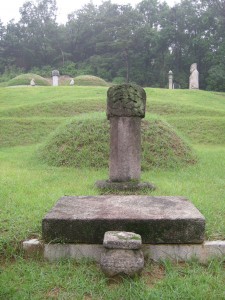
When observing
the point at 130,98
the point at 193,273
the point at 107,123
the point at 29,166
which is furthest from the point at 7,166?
the point at 193,273

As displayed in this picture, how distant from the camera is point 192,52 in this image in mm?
45531

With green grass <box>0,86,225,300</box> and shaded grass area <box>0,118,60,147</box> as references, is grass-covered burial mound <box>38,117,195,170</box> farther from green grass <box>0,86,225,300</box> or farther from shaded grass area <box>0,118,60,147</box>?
shaded grass area <box>0,118,60,147</box>

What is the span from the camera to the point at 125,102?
19.1 feet

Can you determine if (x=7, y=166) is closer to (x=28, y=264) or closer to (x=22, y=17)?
(x=28, y=264)

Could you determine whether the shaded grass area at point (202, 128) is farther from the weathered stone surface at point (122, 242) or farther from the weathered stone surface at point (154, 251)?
the weathered stone surface at point (122, 242)

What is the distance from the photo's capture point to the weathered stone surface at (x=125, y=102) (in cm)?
582

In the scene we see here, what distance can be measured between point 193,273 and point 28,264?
4.58 ft

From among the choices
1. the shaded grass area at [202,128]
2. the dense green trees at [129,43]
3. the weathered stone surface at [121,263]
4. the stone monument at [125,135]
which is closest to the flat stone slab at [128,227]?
the weathered stone surface at [121,263]

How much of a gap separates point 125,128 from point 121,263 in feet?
10.7

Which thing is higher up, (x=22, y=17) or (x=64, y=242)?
(x=22, y=17)

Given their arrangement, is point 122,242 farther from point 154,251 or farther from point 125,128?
point 125,128

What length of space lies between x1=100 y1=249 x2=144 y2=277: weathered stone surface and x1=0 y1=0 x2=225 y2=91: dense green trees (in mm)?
38652

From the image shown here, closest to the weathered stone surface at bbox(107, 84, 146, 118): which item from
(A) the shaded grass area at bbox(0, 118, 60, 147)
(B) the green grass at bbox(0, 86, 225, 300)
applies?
(B) the green grass at bbox(0, 86, 225, 300)

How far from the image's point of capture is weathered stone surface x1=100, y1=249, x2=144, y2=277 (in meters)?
2.84
